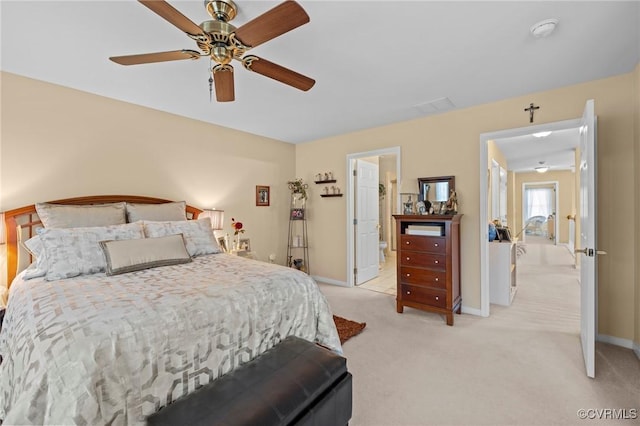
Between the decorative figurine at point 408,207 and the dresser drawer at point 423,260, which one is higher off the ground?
the decorative figurine at point 408,207

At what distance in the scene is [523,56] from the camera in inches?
88.8

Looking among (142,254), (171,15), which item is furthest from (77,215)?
(171,15)

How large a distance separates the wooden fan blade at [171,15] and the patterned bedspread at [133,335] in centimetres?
144

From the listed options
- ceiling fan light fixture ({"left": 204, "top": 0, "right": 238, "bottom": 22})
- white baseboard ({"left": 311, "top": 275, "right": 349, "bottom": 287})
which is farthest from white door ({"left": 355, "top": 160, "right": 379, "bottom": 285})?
ceiling fan light fixture ({"left": 204, "top": 0, "right": 238, "bottom": 22})

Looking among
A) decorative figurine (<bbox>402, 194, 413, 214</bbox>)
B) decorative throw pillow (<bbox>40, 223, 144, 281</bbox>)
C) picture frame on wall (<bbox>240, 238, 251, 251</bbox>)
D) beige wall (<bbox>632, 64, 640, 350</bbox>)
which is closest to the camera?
decorative throw pillow (<bbox>40, 223, 144, 281</bbox>)

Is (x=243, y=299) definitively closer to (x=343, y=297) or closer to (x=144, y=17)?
(x=144, y=17)

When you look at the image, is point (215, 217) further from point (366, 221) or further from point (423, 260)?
point (423, 260)

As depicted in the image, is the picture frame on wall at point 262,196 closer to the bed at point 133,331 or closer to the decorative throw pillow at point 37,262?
the bed at point 133,331

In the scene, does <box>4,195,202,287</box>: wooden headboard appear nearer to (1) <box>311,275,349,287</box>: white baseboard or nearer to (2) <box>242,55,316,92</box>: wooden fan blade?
(2) <box>242,55,316,92</box>: wooden fan blade

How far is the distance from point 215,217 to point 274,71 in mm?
2451

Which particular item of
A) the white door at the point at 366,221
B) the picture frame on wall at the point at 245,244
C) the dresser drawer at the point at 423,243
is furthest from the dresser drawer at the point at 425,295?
the picture frame on wall at the point at 245,244

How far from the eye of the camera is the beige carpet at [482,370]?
5.84 ft

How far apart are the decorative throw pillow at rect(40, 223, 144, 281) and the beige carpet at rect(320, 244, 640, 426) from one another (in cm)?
220

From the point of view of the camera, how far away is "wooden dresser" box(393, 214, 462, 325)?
3.12m
